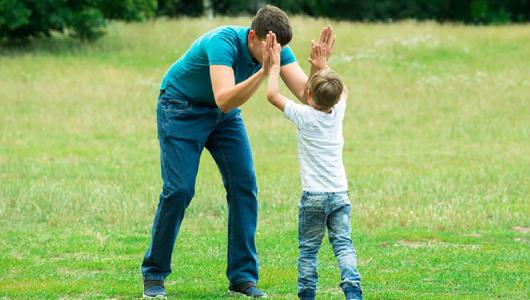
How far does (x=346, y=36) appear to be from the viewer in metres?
31.3

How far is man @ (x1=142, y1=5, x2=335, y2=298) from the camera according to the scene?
664cm

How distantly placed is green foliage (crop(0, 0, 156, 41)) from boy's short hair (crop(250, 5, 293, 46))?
23599 millimetres

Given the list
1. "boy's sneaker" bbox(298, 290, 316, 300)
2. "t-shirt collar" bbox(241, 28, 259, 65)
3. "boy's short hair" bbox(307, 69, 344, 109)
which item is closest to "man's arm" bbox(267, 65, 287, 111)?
"boy's short hair" bbox(307, 69, 344, 109)

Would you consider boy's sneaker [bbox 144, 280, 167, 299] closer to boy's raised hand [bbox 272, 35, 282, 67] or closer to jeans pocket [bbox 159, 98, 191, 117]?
jeans pocket [bbox 159, 98, 191, 117]

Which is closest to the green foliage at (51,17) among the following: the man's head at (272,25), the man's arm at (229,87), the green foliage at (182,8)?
the green foliage at (182,8)

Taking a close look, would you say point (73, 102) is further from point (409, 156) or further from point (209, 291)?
point (209, 291)

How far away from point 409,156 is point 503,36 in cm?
1568

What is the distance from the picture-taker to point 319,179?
6281mm

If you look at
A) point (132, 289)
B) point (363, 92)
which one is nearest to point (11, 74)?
point (363, 92)

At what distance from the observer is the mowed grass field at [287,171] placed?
8289 mm

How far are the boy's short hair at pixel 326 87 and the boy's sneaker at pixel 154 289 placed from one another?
186 centimetres

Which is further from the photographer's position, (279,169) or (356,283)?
(279,169)

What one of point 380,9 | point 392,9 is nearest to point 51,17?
point 380,9

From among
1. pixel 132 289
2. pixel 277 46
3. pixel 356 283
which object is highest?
pixel 277 46
